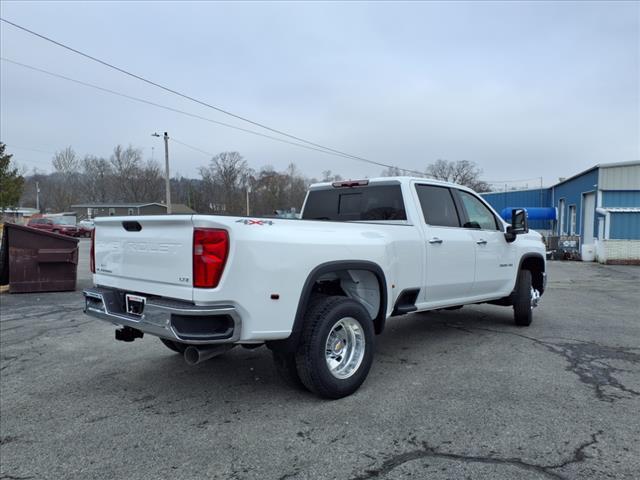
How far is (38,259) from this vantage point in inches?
416

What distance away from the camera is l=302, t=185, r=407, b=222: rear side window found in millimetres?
5262

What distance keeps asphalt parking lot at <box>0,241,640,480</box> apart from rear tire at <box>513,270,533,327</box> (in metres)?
0.31

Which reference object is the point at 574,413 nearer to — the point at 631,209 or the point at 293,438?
the point at 293,438

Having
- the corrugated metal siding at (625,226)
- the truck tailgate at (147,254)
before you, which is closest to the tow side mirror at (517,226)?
the truck tailgate at (147,254)

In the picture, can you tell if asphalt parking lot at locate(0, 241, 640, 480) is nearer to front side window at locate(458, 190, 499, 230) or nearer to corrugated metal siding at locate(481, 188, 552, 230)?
front side window at locate(458, 190, 499, 230)

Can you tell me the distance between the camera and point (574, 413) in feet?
12.2

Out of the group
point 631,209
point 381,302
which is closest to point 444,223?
point 381,302

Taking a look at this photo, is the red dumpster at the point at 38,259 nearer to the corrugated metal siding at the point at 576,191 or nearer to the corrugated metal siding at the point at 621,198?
the corrugated metal siding at the point at 621,198

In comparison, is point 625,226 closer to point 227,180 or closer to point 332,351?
point 332,351

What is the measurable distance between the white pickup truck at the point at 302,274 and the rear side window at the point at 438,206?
0.02 meters

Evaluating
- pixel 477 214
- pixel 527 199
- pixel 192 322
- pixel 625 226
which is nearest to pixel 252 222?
pixel 192 322

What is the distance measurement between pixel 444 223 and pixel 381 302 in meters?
1.48

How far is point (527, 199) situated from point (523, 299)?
2761 centimetres

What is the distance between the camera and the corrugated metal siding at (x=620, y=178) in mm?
18719
